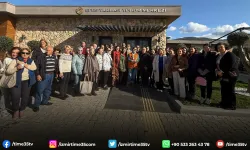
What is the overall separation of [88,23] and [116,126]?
36.8 ft

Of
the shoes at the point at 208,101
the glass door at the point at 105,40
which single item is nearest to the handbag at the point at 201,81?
the shoes at the point at 208,101

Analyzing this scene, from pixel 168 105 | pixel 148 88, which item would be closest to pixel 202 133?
pixel 168 105

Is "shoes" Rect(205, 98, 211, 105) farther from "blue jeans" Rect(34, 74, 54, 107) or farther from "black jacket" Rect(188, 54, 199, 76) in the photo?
"blue jeans" Rect(34, 74, 54, 107)

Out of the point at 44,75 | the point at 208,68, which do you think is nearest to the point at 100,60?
the point at 44,75

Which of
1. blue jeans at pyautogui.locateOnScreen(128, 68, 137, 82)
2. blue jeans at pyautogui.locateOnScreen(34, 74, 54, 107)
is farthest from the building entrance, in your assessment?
blue jeans at pyautogui.locateOnScreen(34, 74, 54, 107)

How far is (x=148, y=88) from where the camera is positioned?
8633mm

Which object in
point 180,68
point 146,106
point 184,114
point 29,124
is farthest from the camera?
point 180,68

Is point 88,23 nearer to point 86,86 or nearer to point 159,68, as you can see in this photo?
point 159,68

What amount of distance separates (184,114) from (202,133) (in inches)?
52.3

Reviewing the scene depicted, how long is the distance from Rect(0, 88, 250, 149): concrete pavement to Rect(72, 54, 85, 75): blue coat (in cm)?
155

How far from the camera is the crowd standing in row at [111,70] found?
15.4 feet

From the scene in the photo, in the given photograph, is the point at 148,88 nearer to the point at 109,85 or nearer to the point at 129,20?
the point at 109,85

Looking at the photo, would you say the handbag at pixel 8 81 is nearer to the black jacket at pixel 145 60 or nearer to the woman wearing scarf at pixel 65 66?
the woman wearing scarf at pixel 65 66

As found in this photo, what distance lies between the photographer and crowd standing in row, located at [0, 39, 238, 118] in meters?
4.69
